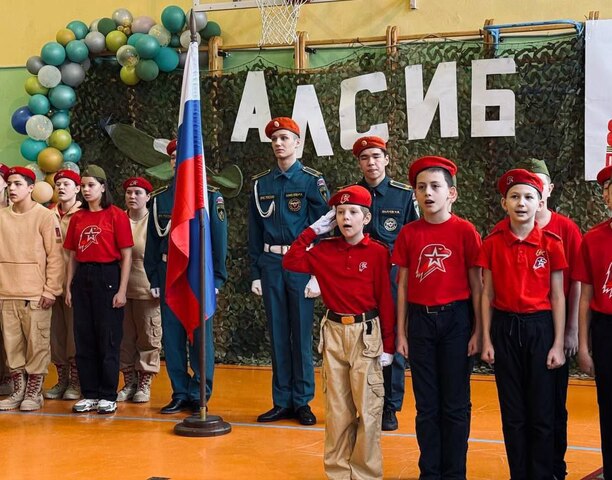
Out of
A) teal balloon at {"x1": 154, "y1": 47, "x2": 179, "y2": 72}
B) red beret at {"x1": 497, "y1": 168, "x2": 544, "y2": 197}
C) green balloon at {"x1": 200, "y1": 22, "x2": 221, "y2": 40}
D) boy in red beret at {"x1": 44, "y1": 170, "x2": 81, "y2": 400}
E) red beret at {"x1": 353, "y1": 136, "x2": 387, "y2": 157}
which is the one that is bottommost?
boy in red beret at {"x1": 44, "y1": 170, "x2": 81, "y2": 400}

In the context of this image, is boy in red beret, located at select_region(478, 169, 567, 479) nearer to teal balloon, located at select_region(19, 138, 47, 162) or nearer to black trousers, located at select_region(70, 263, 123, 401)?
black trousers, located at select_region(70, 263, 123, 401)

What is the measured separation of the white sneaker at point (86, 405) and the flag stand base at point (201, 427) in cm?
78

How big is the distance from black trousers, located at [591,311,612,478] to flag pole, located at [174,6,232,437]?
209 centimetres

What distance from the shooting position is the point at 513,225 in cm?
366

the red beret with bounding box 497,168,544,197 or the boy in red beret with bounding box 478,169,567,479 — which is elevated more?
the red beret with bounding box 497,168,544,197

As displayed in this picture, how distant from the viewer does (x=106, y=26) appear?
7.28 m

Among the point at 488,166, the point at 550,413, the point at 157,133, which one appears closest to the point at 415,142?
the point at 488,166

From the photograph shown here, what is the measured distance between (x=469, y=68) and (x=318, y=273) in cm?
319

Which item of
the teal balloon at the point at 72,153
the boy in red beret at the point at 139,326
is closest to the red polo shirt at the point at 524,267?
the boy in red beret at the point at 139,326

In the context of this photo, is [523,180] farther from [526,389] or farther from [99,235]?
[99,235]

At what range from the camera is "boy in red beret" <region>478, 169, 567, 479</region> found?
355 centimetres

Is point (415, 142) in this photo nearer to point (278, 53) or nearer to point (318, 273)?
point (278, 53)

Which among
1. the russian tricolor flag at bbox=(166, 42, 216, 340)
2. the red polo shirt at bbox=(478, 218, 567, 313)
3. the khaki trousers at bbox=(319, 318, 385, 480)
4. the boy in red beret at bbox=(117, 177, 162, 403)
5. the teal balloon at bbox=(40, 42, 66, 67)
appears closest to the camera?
the red polo shirt at bbox=(478, 218, 567, 313)

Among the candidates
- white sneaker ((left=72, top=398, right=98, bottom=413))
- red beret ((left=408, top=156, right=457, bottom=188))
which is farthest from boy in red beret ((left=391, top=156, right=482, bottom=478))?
white sneaker ((left=72, top=398, right=98, bottom=413))
